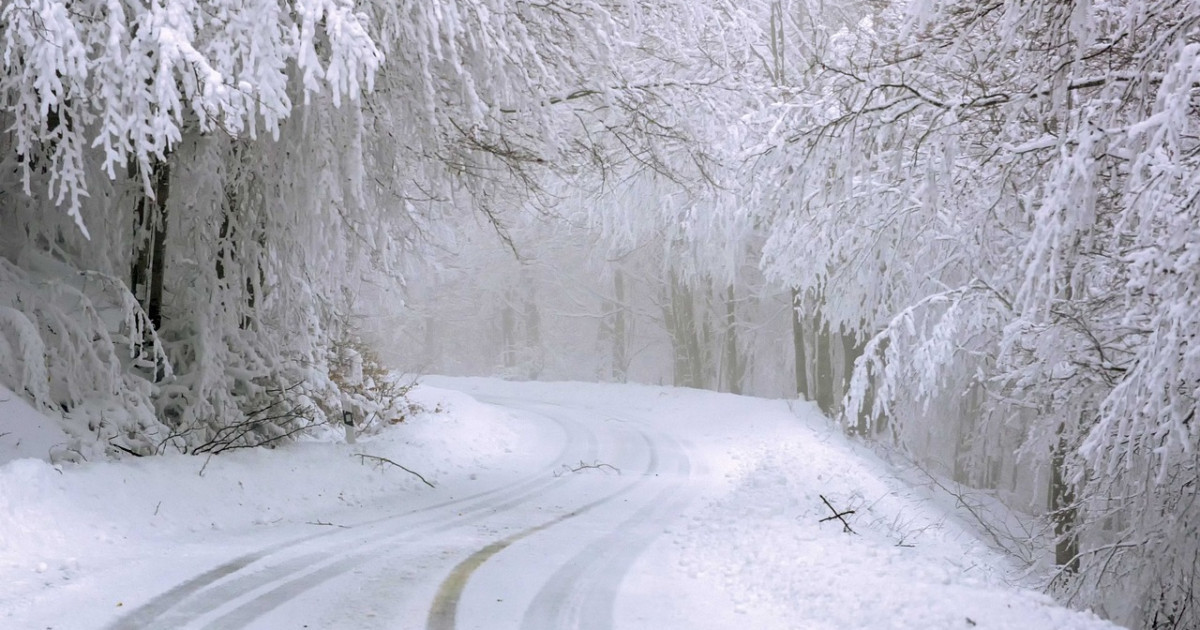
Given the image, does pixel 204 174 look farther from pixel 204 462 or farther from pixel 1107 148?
pixel 1107 148

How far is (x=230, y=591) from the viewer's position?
591cm

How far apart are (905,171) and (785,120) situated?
5.46 meters

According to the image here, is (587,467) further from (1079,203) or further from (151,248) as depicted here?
(1079,203)

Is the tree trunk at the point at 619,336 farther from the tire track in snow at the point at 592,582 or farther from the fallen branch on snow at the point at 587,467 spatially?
the tire track in snow at the point at 592,582

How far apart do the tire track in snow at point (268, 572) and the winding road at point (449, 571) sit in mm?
12

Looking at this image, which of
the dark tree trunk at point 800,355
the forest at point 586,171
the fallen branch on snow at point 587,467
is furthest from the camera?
the dark tree trunk at point 800,355

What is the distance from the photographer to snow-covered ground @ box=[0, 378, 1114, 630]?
5707 millimetres

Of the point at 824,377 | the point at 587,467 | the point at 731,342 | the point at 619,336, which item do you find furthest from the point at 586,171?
the point at 619,336

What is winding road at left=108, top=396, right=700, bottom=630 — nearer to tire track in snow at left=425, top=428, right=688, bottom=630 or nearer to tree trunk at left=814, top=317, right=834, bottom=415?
tire track in snow at left=425, top=428, right=688, bottom=630

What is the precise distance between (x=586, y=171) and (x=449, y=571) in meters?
7.28

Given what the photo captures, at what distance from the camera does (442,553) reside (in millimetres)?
7719

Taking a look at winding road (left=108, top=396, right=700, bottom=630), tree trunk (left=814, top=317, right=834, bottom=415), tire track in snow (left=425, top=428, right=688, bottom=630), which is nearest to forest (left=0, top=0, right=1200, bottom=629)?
winding road (left=108, top=396, right=700, bottom=630)

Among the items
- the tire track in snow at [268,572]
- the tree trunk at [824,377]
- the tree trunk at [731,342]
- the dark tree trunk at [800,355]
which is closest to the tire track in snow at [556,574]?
the tire track in snow at [268,572]

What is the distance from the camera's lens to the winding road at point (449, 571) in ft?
18.3
